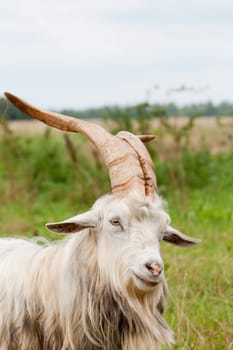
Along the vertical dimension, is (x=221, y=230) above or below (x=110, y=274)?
below

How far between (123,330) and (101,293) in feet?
0.83

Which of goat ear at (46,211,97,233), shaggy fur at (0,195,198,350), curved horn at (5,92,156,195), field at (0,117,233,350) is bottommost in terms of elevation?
field at (0,117,233,350)

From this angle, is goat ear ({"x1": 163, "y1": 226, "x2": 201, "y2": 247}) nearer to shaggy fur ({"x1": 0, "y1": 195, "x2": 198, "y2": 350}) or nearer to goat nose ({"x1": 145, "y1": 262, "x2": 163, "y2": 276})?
shaggy fur ({"x1": 0, "y1": 195, "x2": 198, "y2": 350})

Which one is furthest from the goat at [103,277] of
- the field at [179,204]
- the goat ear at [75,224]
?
the field at [179,204]

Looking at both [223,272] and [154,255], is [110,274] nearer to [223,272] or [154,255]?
[154,255]

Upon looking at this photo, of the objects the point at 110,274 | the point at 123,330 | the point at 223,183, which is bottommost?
the point at 223,183

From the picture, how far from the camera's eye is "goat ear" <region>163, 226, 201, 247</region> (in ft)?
17.5

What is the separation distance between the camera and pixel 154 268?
4.71 meters

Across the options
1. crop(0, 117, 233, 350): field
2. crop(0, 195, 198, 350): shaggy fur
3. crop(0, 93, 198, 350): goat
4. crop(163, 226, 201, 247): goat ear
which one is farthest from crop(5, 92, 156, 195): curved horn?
crop(0, 117, 233, 350): field

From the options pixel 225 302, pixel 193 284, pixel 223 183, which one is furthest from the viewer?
pixel 223 183

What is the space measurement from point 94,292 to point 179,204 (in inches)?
261

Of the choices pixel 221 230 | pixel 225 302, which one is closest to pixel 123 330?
pixel 225 302

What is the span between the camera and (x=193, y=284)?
7.93 m

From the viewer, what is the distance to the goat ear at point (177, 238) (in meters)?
5.34
